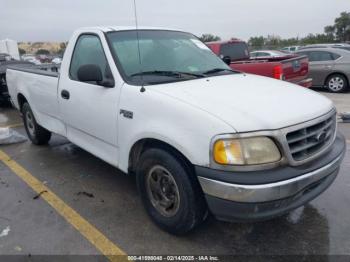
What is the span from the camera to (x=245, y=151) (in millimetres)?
2527

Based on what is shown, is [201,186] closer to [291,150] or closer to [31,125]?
[291,150]

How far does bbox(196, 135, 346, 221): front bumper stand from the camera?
8.15 feet

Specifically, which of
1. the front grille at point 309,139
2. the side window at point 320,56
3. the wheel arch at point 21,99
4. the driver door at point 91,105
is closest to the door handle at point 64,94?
the driver door at point 91,105

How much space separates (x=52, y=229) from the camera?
11.0ft

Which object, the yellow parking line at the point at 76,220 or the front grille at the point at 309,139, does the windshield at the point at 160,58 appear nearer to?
the front grille at the point at 309,139

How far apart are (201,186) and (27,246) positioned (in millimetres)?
1705

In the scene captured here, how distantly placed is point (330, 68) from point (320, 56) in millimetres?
590

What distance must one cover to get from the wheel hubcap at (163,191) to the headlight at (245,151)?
583 mm

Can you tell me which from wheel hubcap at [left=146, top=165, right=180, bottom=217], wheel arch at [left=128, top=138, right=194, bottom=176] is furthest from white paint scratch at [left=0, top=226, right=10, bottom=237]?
wheel hubcap at [left=146, top=165, right=180, bottom=217]

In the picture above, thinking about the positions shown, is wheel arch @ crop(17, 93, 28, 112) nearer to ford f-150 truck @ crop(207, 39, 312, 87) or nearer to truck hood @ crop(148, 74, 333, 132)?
truck hood @ crop(148, 74, 333, 132)

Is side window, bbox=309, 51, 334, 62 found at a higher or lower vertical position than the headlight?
lower

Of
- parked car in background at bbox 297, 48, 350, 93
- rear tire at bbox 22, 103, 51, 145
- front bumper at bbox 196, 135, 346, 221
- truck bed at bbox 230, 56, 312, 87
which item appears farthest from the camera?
parked car in background at bbox 297, 48, 350, 93

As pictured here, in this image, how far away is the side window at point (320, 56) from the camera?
459 inches

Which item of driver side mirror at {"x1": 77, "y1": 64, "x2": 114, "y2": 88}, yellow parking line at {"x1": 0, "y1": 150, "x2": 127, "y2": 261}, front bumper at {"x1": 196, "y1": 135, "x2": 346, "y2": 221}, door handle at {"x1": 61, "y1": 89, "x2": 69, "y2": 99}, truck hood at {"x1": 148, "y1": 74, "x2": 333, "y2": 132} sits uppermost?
driver side mirror at {"x1": 77, "y1": 64, "x2": 114, "y2": 88}
